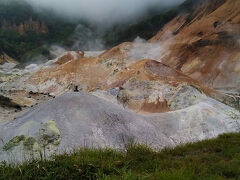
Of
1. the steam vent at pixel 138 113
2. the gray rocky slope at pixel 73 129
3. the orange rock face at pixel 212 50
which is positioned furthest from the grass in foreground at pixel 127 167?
the orange rock face at pixel 212 50

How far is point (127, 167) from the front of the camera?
3984mm

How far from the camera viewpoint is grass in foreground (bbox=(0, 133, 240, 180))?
11.5 feet

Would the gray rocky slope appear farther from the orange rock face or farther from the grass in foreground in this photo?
the orange rock face

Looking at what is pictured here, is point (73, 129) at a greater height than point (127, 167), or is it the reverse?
point (73, 129)

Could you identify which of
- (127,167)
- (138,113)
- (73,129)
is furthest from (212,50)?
(127,167)

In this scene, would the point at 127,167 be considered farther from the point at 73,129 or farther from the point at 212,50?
the point at 212,50

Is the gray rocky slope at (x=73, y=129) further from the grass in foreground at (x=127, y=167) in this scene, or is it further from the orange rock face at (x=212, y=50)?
the orange rock face at (x=212, y=50)

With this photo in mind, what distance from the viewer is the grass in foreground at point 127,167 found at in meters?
3.51

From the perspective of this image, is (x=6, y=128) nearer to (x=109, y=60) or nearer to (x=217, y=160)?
(x=217, y=160)

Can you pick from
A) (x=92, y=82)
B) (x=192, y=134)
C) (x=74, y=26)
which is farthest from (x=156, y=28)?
(x=192, y=134)

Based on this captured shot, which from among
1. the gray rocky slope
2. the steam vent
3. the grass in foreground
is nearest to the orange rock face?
the steam vent

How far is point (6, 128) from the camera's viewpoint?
8883 millimetres

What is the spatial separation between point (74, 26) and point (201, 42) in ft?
490

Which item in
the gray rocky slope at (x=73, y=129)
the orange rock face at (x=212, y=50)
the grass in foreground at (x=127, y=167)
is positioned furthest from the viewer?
the orange rock face at (x=212, y=50)
